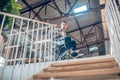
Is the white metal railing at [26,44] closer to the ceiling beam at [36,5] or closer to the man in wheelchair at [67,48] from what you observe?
the man in wheelchair at [67,48]

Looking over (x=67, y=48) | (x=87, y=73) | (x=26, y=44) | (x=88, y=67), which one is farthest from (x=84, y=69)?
(x=67, y=48)

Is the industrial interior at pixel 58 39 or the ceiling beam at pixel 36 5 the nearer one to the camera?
the industrial interior at pixel 58 39

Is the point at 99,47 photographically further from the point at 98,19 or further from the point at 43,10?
the point at 43,10

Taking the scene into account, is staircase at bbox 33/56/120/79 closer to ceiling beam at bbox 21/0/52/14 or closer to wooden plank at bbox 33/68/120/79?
wooden plank at bbox 33/68/120/79

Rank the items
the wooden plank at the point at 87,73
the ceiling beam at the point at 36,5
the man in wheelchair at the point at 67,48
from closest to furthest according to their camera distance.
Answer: the wooden plank at the point at 87,73 → the man in wheelchair at the point at 67,48 → the ceiling beam at the point at 36,5

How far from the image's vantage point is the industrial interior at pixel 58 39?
2.43 metres

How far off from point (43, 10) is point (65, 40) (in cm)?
342

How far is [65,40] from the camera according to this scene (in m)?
5.35

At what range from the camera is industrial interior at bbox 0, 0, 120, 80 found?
2430 mm

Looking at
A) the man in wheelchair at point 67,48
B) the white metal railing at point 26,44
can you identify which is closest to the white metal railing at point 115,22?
the white metal railing at point 26,44

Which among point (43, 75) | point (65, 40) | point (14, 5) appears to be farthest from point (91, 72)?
point (65, 40)

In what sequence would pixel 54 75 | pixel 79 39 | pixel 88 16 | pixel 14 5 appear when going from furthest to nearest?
pixel 79 39 → pixel 88 16 → pixel 14 5 → pixel 54 75

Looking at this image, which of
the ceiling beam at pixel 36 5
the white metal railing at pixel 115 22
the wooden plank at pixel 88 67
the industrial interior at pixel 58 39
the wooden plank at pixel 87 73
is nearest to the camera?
the white metal railing at pixel 115 22

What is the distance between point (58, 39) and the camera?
571cm
